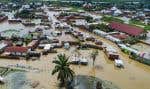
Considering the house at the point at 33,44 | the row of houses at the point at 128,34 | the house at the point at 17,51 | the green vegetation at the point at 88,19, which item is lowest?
the green vegetation at the point at 88,19

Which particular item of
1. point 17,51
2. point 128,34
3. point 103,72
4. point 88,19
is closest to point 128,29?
point 128,34

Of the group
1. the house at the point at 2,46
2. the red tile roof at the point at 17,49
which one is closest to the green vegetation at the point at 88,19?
the house at the point at 2,46

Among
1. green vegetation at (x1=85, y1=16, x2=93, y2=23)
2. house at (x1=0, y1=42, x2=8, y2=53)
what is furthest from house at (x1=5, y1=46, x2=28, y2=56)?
green vegetation at (x1=85, y1=16, x2=93, y2=23)

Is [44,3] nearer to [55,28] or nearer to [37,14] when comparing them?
[37,14]

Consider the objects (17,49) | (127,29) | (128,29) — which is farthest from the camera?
(127,29)

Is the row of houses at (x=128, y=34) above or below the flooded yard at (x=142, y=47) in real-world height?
above

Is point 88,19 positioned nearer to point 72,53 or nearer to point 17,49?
point 72,53

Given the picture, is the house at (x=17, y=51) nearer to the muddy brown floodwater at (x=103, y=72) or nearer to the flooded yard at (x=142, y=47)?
the muddy brown floodwater at (x=103, y=72)

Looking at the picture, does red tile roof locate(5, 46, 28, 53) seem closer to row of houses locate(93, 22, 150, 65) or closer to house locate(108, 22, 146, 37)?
row of houses locate(93, 22, 150, 65)
